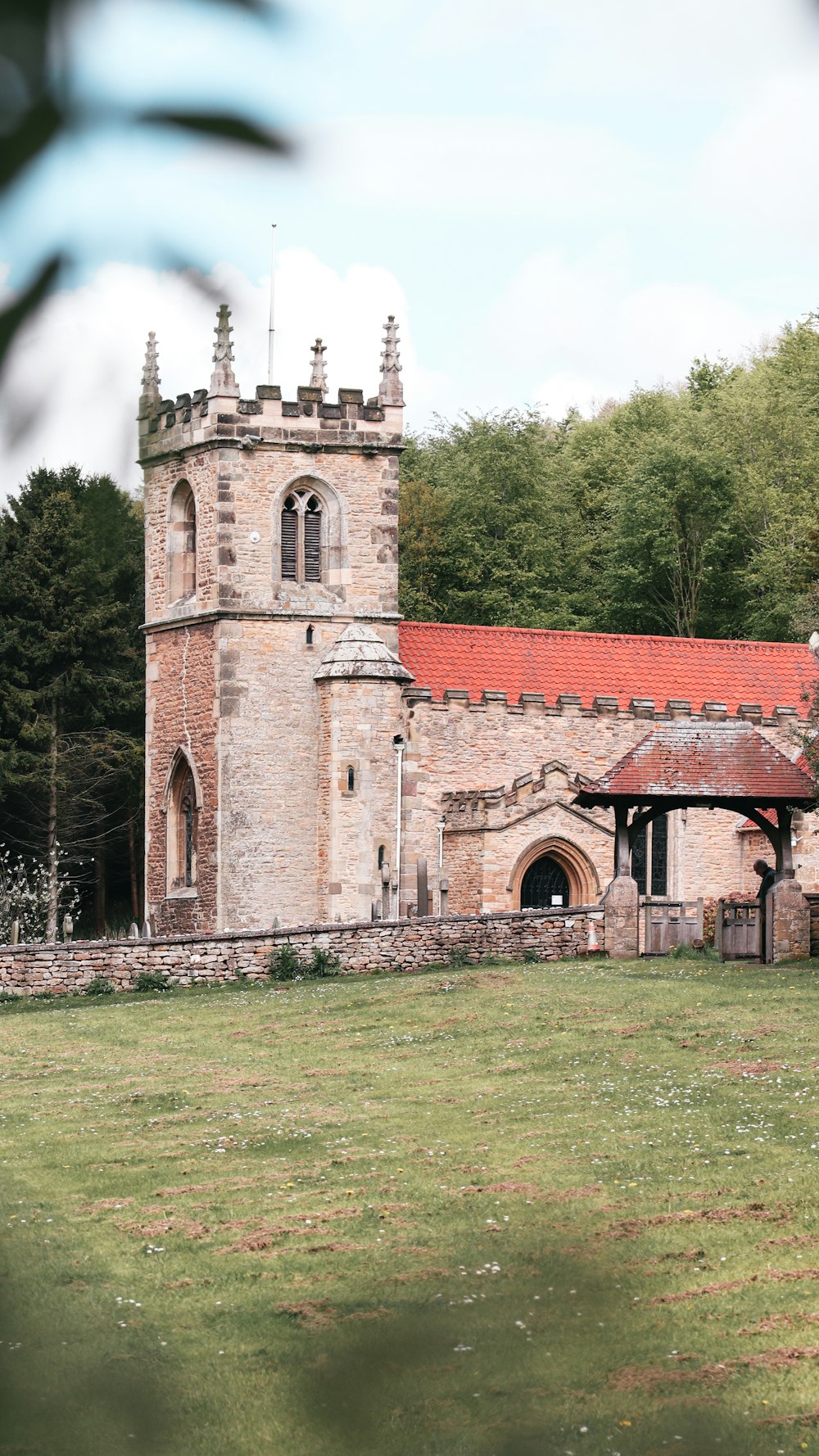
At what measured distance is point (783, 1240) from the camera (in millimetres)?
10031

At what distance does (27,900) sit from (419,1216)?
27501 millimetres

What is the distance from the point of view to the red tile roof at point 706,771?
1032 inches

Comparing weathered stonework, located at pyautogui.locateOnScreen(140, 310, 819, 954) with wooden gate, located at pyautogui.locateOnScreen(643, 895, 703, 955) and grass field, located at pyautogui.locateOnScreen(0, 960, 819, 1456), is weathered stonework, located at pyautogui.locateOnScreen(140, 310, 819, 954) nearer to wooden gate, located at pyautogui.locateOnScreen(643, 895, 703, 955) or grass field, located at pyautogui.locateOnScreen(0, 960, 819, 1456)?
wooden gate, located at pyautogui.locateOnScreen(643, 895, 703, 955)

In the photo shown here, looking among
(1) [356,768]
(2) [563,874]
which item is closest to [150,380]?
(1) [356,768]

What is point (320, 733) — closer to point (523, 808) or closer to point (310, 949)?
point (523, 808)

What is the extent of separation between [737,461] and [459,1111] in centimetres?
903

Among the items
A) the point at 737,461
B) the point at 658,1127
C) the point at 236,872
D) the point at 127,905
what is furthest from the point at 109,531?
the point at 127,905

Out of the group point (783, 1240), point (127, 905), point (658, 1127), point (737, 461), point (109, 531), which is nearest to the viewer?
point (109, 531)

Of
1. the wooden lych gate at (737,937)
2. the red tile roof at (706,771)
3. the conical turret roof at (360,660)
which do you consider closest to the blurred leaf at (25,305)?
the red tile roof at (706,771)

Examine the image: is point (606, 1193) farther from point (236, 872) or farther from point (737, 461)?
point (236, 872)

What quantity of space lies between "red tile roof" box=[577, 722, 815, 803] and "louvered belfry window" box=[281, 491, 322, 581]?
8.77m

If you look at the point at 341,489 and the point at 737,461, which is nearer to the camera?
the point at 737,461

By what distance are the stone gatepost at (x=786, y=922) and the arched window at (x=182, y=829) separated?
12.0m

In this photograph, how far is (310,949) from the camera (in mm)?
28469
